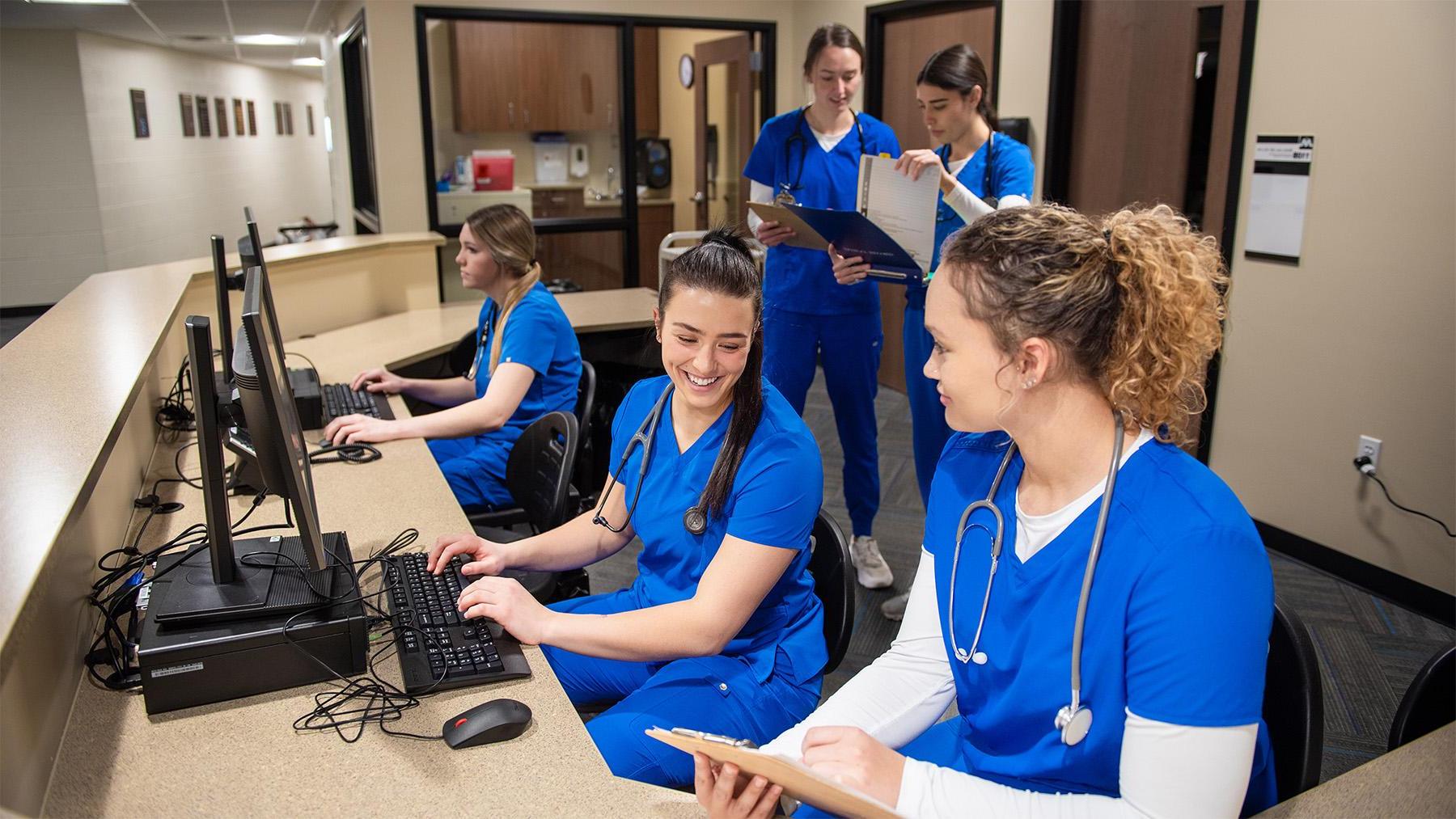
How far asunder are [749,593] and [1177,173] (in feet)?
9.42

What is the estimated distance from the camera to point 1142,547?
1.02 m

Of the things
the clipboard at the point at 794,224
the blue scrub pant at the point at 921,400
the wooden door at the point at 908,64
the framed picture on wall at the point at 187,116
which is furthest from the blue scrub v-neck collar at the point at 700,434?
the framed picture on wall at the point at 187,116

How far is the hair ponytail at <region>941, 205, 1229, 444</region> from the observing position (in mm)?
1058

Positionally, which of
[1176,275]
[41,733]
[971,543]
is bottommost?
[41,733]

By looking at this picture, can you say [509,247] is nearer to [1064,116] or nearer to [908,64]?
[1064,116]

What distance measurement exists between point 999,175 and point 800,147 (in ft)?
2.08

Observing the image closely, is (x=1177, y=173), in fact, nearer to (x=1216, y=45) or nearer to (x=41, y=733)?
(x=1216, y=45)

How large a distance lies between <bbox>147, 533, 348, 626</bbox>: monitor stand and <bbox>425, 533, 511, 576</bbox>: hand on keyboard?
0.15 m

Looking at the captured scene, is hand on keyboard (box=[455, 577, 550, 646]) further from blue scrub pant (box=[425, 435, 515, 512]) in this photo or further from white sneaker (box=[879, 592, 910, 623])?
white sneaker (box=[879, 592, 910, 623])

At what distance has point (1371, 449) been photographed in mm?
3082

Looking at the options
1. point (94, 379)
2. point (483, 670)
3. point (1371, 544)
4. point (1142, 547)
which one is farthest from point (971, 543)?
point (1371, 544)

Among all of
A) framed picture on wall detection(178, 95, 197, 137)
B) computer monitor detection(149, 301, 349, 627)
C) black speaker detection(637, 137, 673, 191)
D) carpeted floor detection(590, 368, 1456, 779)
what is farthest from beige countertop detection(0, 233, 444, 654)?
framed picture on wall detection(178, 95, 197, 137)

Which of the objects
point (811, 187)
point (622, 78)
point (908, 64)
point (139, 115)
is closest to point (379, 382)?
point (811, 187)

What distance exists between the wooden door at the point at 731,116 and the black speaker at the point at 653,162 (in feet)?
1.34
